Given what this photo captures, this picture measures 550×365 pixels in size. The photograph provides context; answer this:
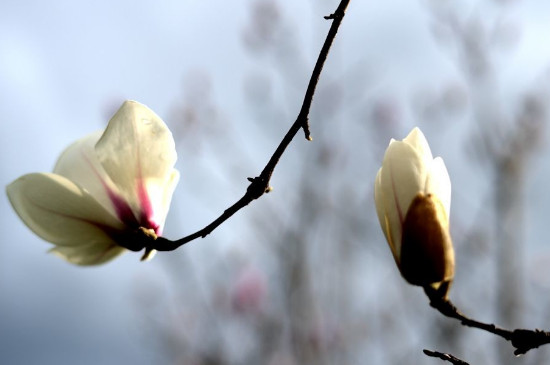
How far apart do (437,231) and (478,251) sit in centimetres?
235

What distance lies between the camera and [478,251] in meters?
2.92

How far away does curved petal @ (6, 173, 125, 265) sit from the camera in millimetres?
812

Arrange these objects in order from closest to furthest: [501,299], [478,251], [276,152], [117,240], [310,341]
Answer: [276,152], [117,240], [501,299], [310,341], [478,251]

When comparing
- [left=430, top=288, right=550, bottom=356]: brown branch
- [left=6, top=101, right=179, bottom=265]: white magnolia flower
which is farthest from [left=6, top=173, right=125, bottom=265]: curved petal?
[left=430, top=288, right=550, bottom=356]: brown branch

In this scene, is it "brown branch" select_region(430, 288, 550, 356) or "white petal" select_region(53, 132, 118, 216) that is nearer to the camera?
"brown branch" select_region(430, 288, 550, 356)

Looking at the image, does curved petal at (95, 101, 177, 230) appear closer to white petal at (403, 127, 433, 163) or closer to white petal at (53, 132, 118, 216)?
white petal at (53, 132, 118, 216)

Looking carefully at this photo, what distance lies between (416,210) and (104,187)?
1.22ft

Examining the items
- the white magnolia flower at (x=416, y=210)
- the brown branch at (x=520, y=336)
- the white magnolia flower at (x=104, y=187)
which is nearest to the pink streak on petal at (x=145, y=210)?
the white magnolia flower at (x=104, y=187)

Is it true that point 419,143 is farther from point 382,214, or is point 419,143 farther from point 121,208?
point 121,208

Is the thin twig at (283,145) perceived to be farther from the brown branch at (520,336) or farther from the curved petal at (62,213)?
the brown branch at (520,336)

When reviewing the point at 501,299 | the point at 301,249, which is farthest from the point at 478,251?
the point at 301,249

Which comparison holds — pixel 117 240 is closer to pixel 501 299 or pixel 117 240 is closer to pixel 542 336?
pixel 542 336

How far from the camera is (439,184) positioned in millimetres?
727

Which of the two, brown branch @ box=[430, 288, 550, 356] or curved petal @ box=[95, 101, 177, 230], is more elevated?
curved petal @ box=[95, 101, 177, 230]
